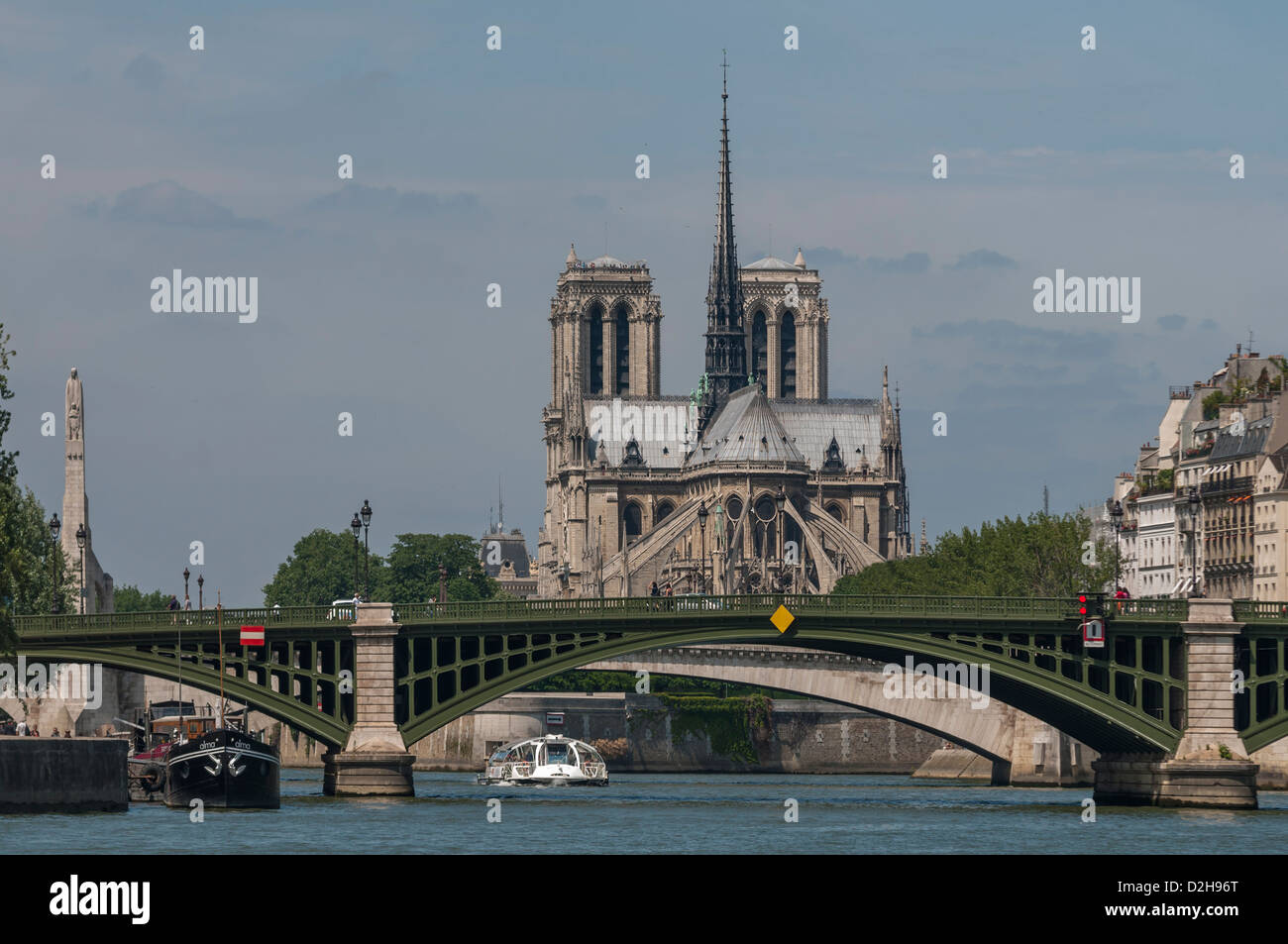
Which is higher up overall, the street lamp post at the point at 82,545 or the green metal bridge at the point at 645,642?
the street lamp post at the point at 82,545

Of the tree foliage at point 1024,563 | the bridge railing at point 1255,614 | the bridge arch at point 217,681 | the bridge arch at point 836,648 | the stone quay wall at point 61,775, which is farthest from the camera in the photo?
the tree foliage at point 1024,563

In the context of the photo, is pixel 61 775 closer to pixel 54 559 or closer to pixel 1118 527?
pixel 54 559

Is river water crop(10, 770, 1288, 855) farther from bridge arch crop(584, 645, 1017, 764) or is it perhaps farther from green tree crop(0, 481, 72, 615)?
green tree crop(0, 481, 72, 615)

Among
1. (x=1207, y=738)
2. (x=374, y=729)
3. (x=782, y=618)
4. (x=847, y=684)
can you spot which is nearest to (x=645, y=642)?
(x=782, y=618)

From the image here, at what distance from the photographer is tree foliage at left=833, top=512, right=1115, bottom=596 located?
5103 inches

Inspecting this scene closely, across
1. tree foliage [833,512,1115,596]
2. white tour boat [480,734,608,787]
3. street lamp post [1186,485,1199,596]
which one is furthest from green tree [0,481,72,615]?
street lamp post [1186,485,1199,596]

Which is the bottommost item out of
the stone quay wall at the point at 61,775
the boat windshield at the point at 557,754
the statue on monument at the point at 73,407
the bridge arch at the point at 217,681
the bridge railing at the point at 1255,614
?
the boat windshield at the point at 557,754

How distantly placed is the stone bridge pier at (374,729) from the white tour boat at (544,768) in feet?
70.4

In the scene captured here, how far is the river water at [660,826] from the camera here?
213 feet

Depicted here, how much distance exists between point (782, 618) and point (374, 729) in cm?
1250

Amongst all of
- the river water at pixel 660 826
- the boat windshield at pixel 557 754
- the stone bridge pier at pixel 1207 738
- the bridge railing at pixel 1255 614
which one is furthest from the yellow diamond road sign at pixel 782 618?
the boat windshield at pixel 557 754

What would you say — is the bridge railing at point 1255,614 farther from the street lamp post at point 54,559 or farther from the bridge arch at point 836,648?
the street lamp post at point 54,559

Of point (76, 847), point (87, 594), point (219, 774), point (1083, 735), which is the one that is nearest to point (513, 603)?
point (219, 774)

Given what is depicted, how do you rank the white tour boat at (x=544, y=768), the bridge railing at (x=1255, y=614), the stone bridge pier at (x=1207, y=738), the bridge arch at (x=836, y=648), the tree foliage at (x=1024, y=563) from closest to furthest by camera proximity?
the stone bridge pier at (x=1207, y=738)
the bridge arch at (x=836, y=648)
the bridge railing at (x=1255, y=614)
the white tour boat at (x=544, y=768)
the tree foliage at (x=1024, y=563)
